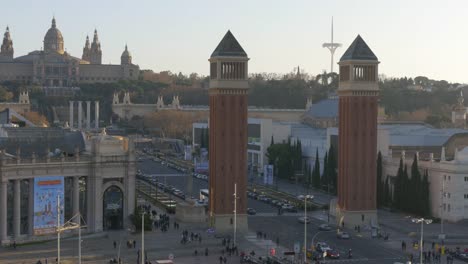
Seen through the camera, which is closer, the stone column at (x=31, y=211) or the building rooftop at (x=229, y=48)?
the stone column at (x=31, y=211)

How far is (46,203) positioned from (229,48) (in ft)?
76.6

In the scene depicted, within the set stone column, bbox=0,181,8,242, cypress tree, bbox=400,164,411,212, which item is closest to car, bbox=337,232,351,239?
cypress tree, bbox=400,164,411,212

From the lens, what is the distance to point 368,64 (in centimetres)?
8744

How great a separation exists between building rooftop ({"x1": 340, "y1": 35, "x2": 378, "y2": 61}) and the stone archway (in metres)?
27.5

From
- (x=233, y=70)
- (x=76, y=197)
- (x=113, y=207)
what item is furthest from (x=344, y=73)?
(x=76, y=197)

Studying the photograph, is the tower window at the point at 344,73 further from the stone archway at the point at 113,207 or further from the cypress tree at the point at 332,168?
the stone archway at the point at 113,207

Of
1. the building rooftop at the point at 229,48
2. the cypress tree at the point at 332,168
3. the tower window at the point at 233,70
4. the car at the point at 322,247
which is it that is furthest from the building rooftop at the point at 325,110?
the car at the point at 322,247

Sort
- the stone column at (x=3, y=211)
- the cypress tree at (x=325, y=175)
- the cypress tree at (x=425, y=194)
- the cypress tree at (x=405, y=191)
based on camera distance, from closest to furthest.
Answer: the stone column at (x=3, y=211), the cypress tree at (x=425, y=194), the cypress tree at (x=405, y=191), the cypress tree at (x=325, y=175)

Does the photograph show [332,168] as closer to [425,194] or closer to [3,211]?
[425,194]

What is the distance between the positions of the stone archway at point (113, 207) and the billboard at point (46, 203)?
4821 mm

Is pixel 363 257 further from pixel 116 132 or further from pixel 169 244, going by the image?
pixel 116 132

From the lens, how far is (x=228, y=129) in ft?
275

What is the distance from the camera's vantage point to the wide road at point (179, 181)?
99325mm

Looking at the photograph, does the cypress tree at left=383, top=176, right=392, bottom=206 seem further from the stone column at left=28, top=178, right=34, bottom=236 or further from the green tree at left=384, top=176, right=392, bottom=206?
the stone column at left=28, top=178, right=34, bottom=236
